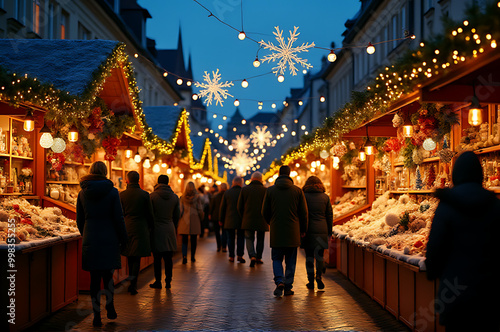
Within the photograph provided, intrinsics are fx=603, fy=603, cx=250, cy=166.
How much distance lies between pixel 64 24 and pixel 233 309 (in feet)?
61.2

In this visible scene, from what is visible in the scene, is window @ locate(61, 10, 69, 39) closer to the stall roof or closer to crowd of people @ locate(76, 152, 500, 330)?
crowd of people @ locate(76, 152, 500, 330)

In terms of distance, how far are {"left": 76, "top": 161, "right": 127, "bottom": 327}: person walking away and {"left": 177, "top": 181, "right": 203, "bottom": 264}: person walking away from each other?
23.6ft

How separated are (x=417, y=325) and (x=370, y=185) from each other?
25.3 ft

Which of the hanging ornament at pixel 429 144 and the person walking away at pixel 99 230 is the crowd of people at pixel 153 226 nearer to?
the person walking away at pixel 99 230

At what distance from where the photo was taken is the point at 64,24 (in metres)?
24.2

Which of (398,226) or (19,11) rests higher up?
(19,11)

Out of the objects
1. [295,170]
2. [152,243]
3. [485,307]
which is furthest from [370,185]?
[295,170]

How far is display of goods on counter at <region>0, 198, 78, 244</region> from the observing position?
771cm

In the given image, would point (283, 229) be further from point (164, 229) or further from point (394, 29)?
point (394, 29)

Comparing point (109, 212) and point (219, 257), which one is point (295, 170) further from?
point (109, 212)

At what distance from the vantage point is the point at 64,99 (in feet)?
32.2

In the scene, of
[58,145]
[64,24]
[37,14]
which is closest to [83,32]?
[64,24]

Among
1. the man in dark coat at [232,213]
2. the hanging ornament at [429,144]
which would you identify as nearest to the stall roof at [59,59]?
the man in dark coat at [232,213]

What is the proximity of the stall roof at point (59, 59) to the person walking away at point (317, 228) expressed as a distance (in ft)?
14.7
